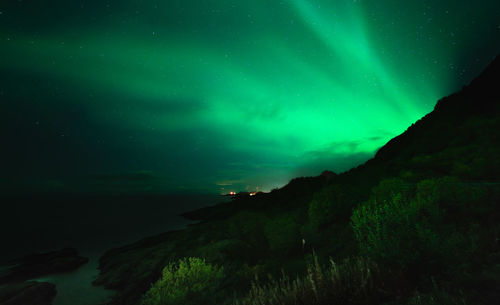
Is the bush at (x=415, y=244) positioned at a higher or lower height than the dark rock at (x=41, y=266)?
higher

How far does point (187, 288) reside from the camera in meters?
11.1

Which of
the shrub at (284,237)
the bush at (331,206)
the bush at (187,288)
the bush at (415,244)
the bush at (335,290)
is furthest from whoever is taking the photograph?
the bush at (331,206)

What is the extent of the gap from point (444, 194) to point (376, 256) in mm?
8117

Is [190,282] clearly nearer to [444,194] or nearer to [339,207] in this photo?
[444,194]

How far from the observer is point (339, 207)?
23016mm

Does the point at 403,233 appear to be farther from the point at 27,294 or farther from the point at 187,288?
the point at 27,294

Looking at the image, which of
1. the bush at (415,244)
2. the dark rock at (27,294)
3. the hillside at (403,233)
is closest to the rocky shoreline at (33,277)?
the dark rock at (27,294)

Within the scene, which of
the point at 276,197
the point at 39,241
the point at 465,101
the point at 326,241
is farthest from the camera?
the point at 276,197

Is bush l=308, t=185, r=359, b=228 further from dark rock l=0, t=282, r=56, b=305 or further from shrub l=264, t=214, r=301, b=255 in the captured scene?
dark rock l=0, t=282, r=56, b=305

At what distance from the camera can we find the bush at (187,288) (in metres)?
10.6

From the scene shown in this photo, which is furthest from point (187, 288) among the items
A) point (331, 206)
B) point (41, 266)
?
point (41, 266)

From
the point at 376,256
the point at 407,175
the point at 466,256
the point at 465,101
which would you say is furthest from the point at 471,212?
the point at 465,101

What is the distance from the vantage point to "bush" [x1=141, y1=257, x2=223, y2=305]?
1064cm

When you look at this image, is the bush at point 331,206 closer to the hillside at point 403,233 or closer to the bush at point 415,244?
the hillside at point 403,233
